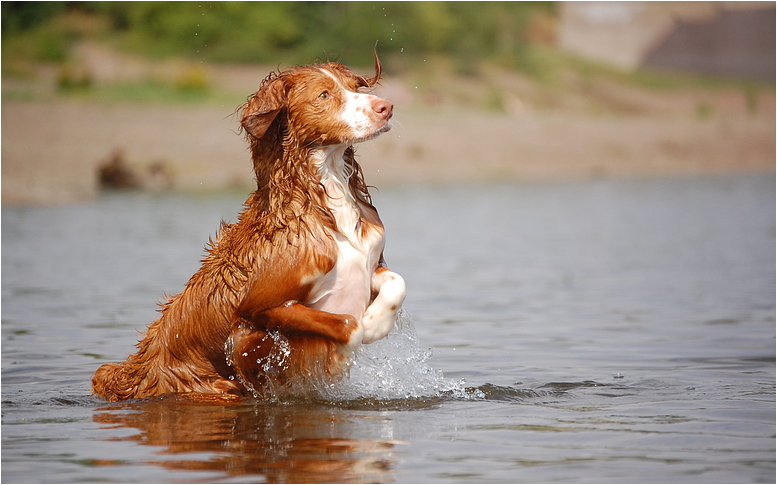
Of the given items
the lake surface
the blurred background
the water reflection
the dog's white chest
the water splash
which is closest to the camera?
the water reflection

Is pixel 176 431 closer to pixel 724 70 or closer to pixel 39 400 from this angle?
pixel 39 400

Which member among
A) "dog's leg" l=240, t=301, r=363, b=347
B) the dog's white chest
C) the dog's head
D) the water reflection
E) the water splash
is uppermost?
the dog's head

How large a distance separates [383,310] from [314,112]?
121 centimetres

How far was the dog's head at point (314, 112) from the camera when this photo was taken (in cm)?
623

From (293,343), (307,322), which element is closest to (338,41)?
(293,343)

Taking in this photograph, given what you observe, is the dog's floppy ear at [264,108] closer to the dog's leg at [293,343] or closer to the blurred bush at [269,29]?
the dog's leg at [293,343]

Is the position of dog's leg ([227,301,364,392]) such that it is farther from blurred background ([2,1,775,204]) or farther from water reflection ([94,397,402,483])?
blurred background ([2,1,775,204])

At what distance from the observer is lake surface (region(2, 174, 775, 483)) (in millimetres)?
5586

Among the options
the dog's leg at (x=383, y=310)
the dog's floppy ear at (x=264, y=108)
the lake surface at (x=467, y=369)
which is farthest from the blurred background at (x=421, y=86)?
the dog's leg at (x=383, y=310)

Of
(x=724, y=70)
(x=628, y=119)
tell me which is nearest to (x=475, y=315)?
(x=628, y=119)

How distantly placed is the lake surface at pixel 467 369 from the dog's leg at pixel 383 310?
528mm

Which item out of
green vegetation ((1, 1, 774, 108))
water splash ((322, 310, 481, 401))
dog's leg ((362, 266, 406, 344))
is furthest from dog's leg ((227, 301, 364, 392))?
green vegetation ((1, 1, 774, 108))

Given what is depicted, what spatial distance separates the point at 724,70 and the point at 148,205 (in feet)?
90.3

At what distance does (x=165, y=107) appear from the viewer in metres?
28.7
